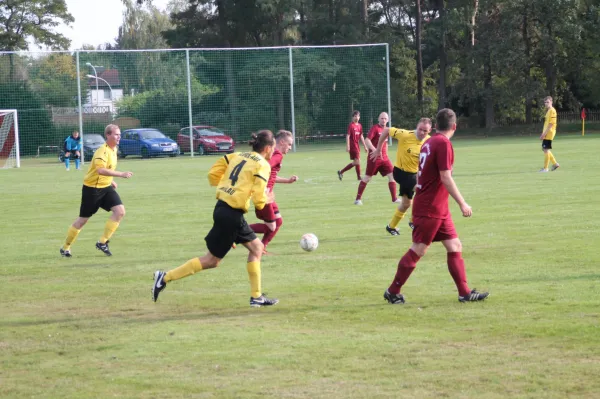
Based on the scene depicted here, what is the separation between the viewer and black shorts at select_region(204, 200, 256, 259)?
8.66 metres

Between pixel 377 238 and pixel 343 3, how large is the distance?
2089 inches

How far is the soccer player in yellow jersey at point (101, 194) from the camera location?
41.6 feet

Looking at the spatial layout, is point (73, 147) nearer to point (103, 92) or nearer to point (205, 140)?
point (103, 92)

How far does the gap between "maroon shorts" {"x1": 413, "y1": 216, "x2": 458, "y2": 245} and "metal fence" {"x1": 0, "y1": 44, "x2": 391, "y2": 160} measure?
113 ft

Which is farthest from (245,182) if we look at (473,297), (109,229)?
(109,229)

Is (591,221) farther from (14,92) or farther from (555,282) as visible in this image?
(14,92)

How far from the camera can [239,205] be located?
867 cm

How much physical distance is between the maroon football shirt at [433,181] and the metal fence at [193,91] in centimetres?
3443

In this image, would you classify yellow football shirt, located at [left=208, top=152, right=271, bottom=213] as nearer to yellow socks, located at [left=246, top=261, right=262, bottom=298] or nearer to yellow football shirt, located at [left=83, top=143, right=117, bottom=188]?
yellow socks, located at [left=246, top=261, right=262, bottom=298]

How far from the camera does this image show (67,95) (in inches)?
1667

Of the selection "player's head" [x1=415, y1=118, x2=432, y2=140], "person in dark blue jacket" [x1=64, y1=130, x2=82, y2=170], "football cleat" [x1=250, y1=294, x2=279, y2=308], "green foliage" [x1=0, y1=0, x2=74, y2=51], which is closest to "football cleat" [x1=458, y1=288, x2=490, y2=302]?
"football cleat" [x1=250, y1=294, x2=279, y2=308]

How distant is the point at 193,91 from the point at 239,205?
117ft

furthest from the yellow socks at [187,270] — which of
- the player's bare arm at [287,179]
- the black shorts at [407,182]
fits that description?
the black shorts at [407,182]

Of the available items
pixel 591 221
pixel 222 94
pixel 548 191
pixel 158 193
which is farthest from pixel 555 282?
pixel 222 94
